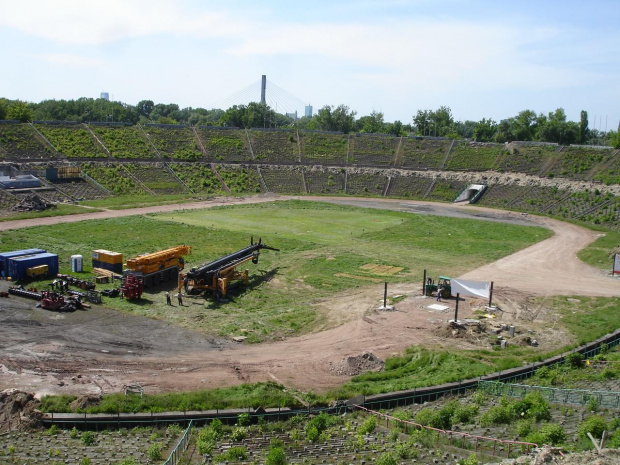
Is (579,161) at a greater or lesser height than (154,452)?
greater

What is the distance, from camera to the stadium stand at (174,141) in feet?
304

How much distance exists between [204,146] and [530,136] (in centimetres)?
6426

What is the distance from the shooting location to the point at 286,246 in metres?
50.2

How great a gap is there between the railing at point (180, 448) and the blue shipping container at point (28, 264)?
22.8 metres

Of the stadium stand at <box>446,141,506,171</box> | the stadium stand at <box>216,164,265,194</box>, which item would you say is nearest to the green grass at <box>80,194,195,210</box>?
the stadium stand at <box>216,164,265,194</box>

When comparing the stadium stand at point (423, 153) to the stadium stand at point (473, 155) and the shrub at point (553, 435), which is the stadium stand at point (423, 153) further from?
the shrub at point (553, 435)

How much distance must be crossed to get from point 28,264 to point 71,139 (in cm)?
5759

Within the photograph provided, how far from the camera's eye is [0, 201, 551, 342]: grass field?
32.8 metres

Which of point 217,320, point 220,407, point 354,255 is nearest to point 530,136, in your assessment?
point 354,255

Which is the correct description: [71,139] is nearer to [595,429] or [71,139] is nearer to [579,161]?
[579,161]

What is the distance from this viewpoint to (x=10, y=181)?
70062 millimetres

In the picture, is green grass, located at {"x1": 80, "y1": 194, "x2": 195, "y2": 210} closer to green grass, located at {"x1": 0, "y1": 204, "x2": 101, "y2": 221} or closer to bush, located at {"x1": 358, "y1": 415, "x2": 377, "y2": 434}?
green grass, located at {"x1": 0, "y1": 204, "x2": 101, "y2": 221}

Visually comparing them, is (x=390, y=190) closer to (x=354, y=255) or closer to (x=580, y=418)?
(x=354, y=255)

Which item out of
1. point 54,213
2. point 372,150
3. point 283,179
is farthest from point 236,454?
point 372,150
